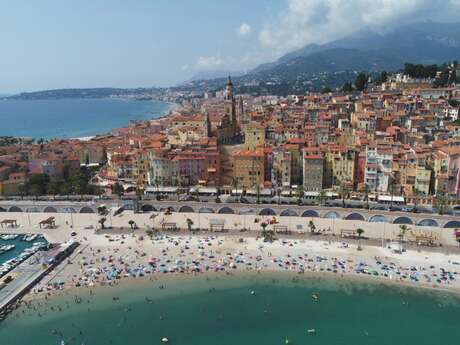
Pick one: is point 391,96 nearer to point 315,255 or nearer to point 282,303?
point 315,255

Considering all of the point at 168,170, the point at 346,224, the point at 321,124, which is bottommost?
the point at 346,224

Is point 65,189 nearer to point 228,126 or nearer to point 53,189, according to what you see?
point 53,189

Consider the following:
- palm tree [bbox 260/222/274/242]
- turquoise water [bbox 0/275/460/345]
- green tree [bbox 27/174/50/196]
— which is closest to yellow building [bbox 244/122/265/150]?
palm tree [bbox 260/222/274/242]

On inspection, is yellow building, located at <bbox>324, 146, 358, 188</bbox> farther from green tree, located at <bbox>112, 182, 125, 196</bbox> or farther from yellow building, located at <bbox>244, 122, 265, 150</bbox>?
green tree, located at <bbox>112, 182, 125, 196</bbox>

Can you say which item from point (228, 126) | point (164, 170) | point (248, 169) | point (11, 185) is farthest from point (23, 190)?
point (228, 126)

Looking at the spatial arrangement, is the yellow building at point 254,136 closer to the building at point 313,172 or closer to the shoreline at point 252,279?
the building at point 313,172

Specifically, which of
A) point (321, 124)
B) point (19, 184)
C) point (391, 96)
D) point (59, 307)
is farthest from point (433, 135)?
point (19, 184)

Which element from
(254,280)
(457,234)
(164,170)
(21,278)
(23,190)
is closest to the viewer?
(21,278)
